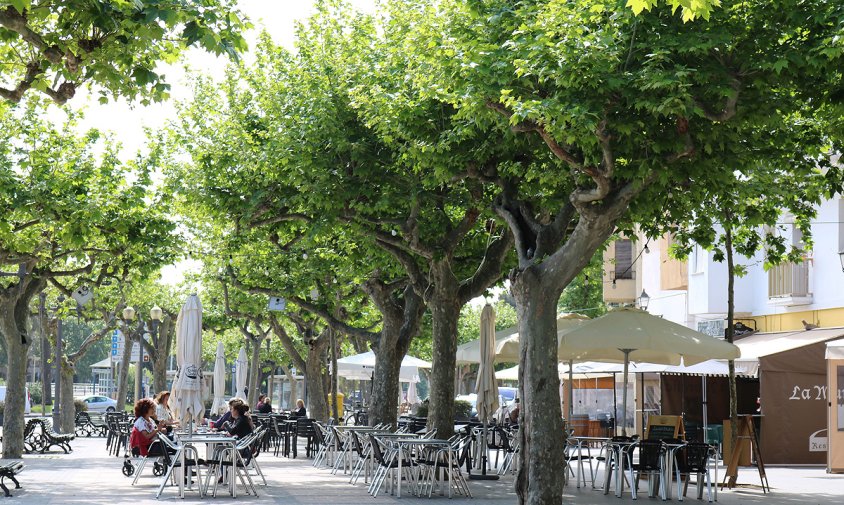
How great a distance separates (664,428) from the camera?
1809 cm

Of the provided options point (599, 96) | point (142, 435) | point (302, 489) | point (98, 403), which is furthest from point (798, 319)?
point (98, 403)

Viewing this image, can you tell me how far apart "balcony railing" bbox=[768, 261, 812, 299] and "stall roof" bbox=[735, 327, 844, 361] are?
3.20 ft

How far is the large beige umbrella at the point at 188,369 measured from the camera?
20.4 m

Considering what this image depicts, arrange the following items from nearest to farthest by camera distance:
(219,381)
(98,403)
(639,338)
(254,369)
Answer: (639,338) < (219,381) < (254,369) < (98,403)

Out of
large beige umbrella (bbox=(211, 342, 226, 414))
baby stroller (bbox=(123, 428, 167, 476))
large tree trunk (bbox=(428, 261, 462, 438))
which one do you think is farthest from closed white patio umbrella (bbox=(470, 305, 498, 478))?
large beige umbrella (bbox=(211, 342, 226, 414))

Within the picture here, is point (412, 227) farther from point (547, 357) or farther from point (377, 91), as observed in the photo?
point (547, 357)

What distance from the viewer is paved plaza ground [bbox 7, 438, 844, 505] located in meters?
16.2

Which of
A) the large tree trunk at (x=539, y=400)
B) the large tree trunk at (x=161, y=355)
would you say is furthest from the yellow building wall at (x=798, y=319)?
the large tree trunk at (x=161, y=355)

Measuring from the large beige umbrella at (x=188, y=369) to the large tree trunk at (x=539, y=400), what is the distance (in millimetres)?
7618

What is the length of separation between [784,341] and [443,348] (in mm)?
11125

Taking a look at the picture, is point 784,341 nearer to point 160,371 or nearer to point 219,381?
point 219,381

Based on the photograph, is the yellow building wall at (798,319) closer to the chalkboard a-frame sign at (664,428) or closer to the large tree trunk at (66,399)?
the chalkboard a-frame sign at (664,428)

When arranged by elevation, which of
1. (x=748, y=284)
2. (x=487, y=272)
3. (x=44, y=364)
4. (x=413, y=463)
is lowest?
(x=413, y=463)

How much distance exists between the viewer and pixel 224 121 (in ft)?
71.9
